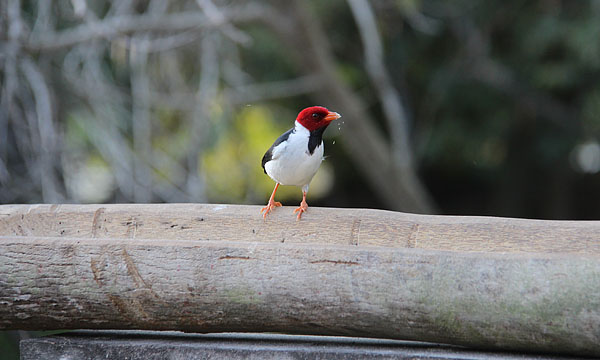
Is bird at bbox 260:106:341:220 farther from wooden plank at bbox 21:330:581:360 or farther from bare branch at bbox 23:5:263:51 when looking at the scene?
bare branch at bbox 23:5:263:51

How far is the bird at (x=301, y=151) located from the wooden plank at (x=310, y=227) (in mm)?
78

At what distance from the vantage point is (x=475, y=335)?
1697 mm

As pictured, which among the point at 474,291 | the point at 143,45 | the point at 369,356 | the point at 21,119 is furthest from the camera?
the point at 21,119

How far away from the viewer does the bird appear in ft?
7.82

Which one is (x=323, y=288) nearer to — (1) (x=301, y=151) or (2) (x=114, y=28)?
(1) (x=301, y=151)

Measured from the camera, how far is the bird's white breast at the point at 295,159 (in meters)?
2.38

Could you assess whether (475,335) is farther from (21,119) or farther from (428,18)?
(428,18)

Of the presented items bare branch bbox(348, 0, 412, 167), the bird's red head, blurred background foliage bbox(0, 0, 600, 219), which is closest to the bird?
the bird's red head

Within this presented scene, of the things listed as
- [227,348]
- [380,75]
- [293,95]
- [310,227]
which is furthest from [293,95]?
[227,348]

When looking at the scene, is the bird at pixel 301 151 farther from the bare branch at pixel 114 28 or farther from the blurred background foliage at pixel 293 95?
the bare branch at pixel 114 28

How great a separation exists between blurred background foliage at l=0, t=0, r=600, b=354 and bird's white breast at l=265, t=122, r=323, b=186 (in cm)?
166

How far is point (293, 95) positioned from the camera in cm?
747

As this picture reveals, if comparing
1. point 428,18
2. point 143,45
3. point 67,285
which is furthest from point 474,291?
point 428,18

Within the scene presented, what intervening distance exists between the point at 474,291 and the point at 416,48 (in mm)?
6267
